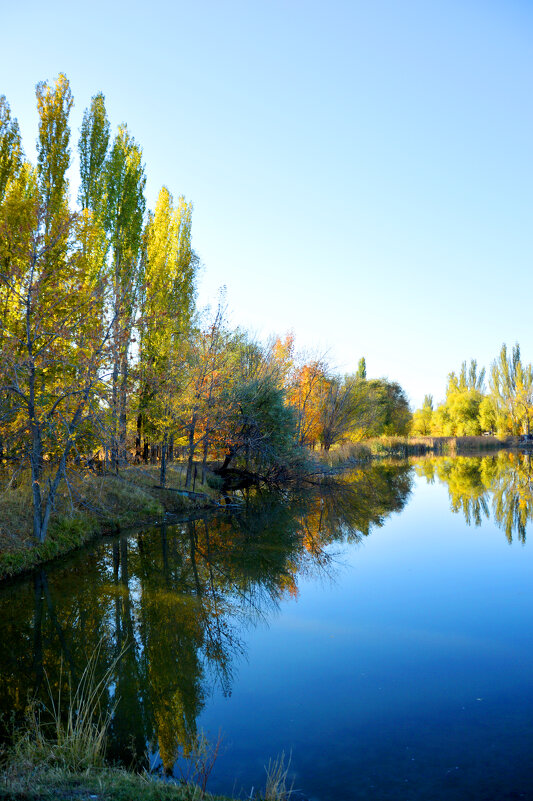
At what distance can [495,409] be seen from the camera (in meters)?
62.9

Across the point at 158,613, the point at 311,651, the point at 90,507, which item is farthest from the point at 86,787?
the point at 90,507

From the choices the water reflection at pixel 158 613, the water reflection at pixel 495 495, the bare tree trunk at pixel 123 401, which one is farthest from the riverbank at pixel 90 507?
the water reflection at pixel 495 495

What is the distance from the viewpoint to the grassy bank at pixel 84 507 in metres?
10.2

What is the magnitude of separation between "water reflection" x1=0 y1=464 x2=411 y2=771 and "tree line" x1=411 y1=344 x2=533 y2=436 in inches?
2091

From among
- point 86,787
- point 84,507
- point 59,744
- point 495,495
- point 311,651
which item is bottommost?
point 311,651

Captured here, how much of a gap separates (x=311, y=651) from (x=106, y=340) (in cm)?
670

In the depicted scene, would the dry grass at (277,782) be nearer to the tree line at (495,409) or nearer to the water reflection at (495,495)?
the water reflection at (495,495)

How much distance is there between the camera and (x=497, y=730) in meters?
4.81

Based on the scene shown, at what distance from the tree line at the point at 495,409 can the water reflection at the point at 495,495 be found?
33579 mm

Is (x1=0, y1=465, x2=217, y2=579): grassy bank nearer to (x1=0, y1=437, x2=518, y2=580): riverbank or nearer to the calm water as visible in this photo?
(x1=0, y1=437, x2=518, y2=580): riverbank

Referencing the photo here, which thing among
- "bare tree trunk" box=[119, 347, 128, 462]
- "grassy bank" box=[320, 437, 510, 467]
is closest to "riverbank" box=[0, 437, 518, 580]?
"bare tree trunk" box=[119, 347, 128, 462]

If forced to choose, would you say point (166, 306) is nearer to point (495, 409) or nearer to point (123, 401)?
point (123, 401)

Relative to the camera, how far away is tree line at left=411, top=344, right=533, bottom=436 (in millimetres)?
63062

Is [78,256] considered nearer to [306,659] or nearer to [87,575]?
[87,575]
